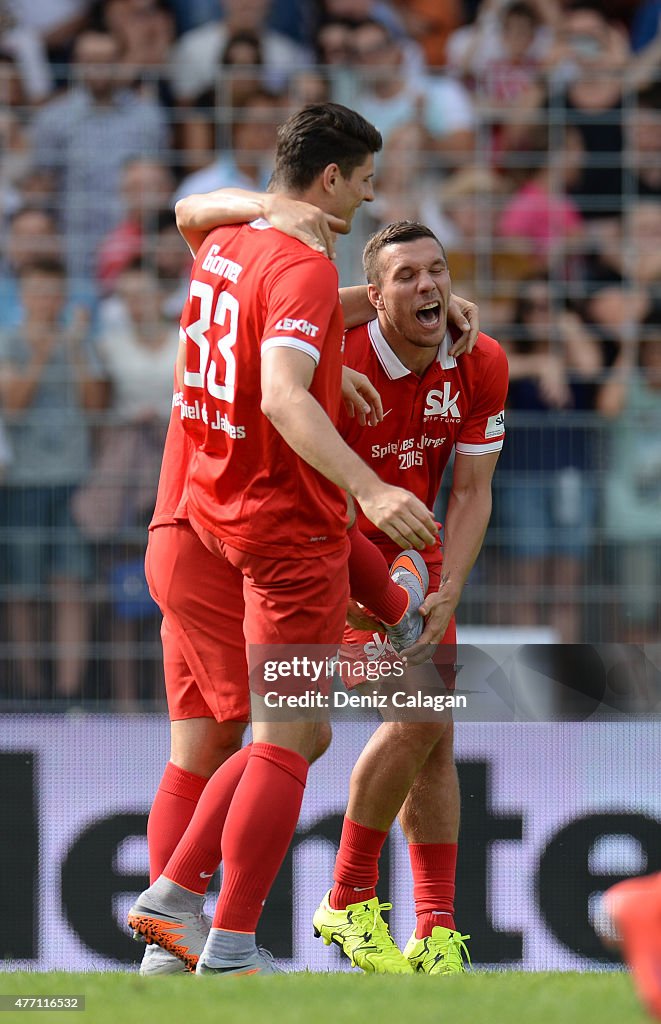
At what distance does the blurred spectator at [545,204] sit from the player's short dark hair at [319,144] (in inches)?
163

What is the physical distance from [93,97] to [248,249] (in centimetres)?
471

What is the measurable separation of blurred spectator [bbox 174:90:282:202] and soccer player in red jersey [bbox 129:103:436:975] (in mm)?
4041

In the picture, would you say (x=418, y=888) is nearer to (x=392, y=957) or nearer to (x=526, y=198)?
(x=392, y=957)

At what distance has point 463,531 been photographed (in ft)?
15.7

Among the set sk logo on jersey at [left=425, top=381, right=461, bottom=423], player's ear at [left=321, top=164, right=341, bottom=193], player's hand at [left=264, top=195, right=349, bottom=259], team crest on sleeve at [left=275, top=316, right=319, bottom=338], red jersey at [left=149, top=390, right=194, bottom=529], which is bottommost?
red jersey at [left=149, top=390, right=194, bottom=529]

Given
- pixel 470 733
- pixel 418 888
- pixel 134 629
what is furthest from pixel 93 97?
pixel 418 888

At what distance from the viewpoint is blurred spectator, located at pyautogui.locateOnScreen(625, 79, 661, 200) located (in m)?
8.03

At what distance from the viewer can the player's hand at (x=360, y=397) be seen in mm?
4246

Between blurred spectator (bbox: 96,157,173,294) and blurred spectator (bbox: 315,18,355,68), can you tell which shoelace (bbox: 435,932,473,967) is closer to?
blurred spectator (bbox: 96,157,173,294)

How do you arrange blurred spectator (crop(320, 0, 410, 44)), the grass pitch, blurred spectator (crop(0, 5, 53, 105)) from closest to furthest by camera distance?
the grass pitch → blurred spectator (crop(0, 5, 53, 105)) → blurred spectator (crop(320, 0, 410, 44))

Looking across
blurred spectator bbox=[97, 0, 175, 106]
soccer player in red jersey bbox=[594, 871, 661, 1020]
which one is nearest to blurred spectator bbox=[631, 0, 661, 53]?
blurred spectator bbox=[97, 0, 175, 106]

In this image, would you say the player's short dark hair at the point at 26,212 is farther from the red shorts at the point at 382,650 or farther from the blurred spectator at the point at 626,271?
the red shorts at the point at 382,650

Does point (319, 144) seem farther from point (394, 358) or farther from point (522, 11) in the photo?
point (522, 11)

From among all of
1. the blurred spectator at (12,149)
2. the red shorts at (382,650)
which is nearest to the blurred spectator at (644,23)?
the blurred spectator at (12,149)
